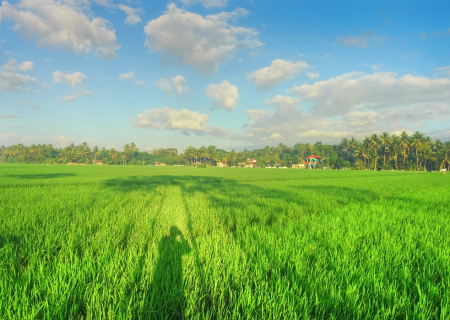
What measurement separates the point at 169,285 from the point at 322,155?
105 meters

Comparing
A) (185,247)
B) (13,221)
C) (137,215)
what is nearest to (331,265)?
(185,247)

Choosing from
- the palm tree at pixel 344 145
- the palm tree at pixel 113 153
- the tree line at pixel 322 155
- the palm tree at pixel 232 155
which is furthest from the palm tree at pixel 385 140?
the palm tree at pixel 113 153

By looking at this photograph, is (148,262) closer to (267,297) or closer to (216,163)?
(267,297)

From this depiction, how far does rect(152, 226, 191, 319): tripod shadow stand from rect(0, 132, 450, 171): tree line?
78.5m

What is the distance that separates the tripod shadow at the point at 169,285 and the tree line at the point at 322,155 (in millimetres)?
78489

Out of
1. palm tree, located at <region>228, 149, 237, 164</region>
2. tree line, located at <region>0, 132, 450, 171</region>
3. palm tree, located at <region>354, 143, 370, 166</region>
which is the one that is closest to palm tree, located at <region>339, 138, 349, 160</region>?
tree line, located at <region>0, 132, 450, 171</region>

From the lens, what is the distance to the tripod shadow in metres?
1.53

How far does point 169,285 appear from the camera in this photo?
72.1 inches

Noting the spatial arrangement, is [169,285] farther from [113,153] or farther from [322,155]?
[113,153]

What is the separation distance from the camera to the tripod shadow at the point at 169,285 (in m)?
1.53

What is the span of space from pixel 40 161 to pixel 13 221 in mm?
117204

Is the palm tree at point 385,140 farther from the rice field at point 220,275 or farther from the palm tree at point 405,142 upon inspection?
the rice field at point 220,275

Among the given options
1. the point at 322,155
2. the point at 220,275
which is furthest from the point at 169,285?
the point at 322,155

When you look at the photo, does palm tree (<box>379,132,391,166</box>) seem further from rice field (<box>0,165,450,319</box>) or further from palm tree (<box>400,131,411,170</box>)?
rice field (<box>0,165,450,319</box>)
